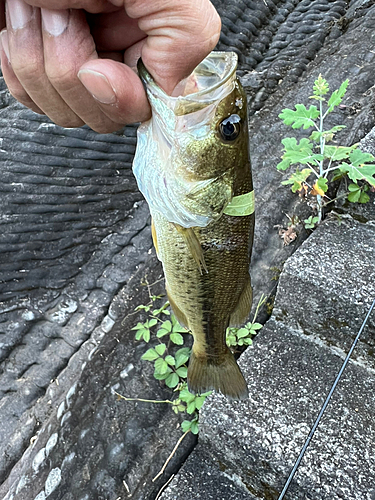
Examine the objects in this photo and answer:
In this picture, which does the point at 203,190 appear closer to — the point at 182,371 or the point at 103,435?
the point at 182,371

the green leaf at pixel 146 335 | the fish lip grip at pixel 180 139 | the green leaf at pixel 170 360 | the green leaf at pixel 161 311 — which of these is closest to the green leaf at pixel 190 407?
the green leaf at pixel 170 360

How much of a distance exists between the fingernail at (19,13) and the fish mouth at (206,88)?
335 millimetres

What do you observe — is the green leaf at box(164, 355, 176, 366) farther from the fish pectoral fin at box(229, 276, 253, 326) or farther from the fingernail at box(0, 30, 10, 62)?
the fingernail at box(0, 30, 10, 62)

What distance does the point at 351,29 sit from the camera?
15.5 feet

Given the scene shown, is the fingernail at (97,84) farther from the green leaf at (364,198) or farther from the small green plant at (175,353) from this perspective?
the green leaf at (364,198)

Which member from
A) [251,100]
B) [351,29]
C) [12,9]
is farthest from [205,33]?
[351,29]

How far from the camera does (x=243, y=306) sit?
166 centimetres

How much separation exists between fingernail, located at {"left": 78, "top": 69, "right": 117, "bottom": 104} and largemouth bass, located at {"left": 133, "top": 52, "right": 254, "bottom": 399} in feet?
0.39

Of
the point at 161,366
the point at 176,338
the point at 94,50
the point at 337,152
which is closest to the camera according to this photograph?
the point at 94,50

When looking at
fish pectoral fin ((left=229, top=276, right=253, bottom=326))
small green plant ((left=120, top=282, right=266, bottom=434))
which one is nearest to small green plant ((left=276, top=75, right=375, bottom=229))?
small green plant ((left=120, top=282, right=266, bottom=434))

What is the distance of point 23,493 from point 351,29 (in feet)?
17.7

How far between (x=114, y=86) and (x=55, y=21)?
0.79ft

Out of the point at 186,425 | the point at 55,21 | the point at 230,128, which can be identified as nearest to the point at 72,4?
the point at 55,21

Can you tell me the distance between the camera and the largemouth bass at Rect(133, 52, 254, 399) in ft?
3.97
